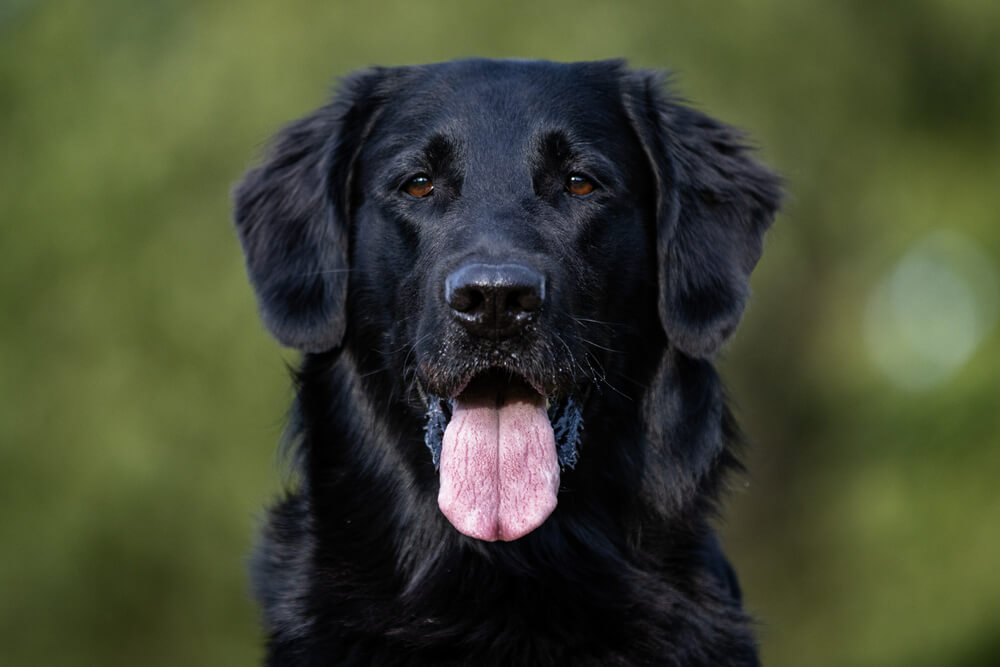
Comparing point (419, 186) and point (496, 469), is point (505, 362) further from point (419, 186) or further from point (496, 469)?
point (419, 186)

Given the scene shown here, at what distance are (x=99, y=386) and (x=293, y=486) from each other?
6.80 m

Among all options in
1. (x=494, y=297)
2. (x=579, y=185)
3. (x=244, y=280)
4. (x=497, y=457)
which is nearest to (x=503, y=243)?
(x=494, y=297)

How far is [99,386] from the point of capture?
10.6 m

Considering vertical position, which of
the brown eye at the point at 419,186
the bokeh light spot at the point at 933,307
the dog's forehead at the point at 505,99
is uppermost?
the dog's forehead at the point at 505,99

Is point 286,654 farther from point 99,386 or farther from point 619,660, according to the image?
point 99,386

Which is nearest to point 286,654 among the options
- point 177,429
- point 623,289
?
point 623,289

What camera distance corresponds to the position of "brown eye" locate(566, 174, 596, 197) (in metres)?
4.09

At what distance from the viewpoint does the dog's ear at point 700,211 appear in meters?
4.21

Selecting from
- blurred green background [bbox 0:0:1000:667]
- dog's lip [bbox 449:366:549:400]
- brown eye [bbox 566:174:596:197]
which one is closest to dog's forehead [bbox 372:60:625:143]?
brown eye [bbox 566:174:596:197]

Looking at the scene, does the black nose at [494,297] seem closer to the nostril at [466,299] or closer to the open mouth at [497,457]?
the nostril at [466,299]

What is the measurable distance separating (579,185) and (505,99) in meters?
0.37

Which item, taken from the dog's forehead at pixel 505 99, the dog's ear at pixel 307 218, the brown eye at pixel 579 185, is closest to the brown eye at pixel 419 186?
the dog's forehead at pixel 505 99

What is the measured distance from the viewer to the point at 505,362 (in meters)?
3.71

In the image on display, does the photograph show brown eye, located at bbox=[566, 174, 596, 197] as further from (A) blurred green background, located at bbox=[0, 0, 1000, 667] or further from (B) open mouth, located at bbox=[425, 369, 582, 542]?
(A) blurred green background, located at bbox=[0, 0, 1000, 667]
